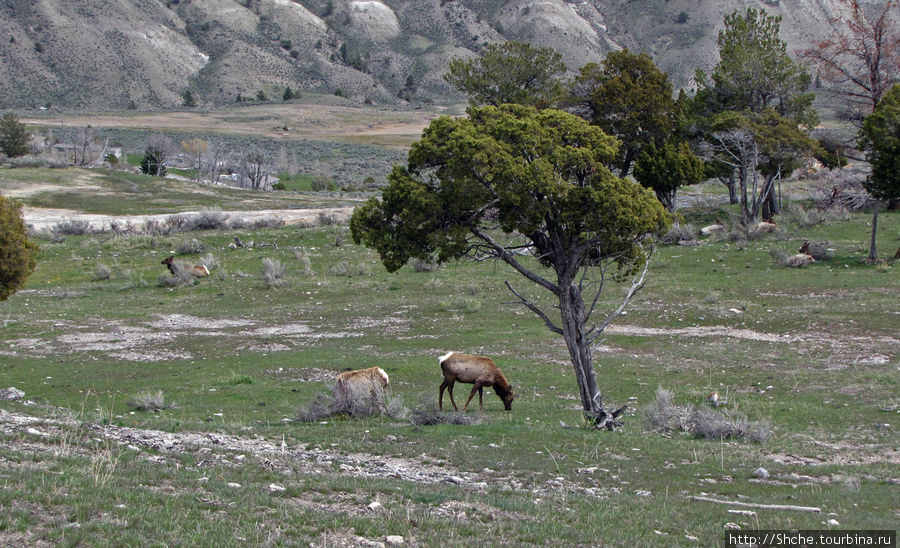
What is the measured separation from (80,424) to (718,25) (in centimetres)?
14884

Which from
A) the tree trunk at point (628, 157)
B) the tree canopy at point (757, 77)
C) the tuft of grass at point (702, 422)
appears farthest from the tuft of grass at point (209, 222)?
the tuft of grass at point (702, 422)

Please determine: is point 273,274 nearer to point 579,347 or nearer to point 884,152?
point 579,347

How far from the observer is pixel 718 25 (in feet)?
461

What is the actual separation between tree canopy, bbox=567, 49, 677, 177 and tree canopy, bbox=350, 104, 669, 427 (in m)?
27.5

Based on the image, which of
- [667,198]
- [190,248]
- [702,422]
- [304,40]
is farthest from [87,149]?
[304,40]

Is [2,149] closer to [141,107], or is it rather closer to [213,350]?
[141,107]

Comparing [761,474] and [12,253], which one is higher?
[12,253]

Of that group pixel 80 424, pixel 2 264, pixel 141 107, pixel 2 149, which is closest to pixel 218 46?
pixel 141 107

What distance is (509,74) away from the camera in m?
51.0

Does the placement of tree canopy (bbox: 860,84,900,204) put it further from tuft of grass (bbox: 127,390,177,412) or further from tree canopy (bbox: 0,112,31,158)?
tree canopy (bbox: 0,112,31,158)

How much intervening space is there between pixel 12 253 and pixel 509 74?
121 ft

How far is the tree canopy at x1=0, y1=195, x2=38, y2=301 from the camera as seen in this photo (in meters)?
19.7

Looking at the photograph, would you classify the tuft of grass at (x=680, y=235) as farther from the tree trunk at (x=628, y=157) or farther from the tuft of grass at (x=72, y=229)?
the tuft of grass at (x=72, y=229)

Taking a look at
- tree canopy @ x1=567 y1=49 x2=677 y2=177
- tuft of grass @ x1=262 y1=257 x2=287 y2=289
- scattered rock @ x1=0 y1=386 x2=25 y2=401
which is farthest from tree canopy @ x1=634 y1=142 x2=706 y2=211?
scattered rock @ x1=0 y1=386 x2=25 y2=401
